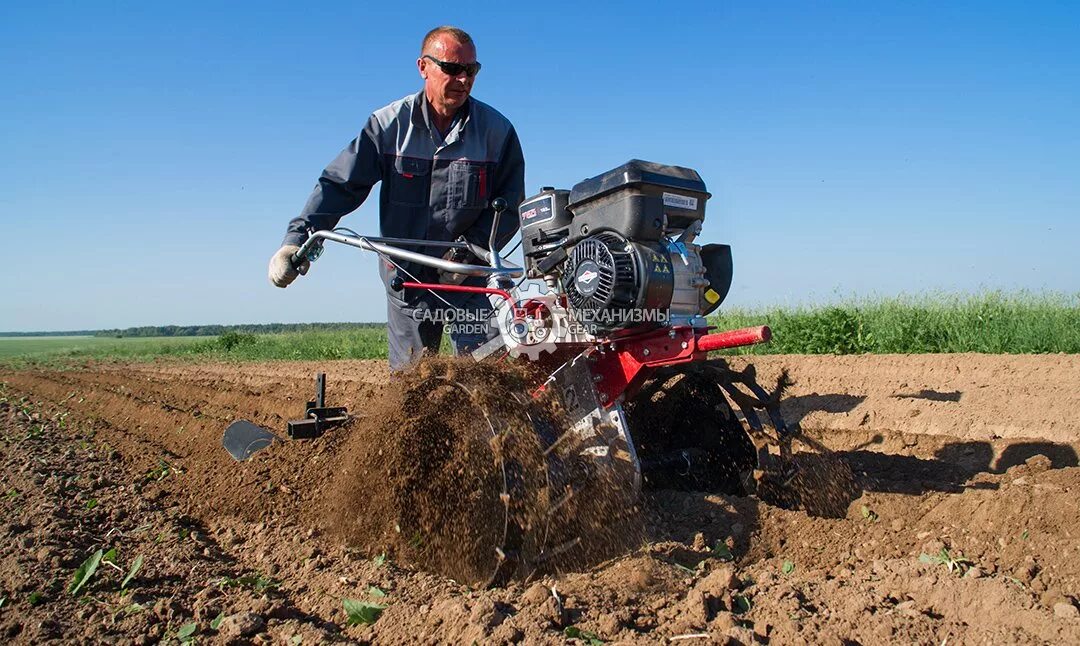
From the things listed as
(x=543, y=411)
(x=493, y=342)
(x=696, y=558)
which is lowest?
(x=696, y=558)

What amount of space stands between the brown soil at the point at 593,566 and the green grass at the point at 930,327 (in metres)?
5.23

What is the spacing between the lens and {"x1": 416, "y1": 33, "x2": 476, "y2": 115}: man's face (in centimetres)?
392

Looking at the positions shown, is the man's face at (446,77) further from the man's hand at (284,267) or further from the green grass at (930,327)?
the green grass at (930,327)

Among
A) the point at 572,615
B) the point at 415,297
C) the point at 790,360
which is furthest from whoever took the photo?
the point at 790,360

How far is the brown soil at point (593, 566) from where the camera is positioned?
243cm

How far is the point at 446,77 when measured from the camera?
397cm

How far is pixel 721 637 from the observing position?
2.24 meters

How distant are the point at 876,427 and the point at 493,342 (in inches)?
132

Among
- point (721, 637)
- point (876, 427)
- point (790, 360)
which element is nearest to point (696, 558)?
point (721, 637)

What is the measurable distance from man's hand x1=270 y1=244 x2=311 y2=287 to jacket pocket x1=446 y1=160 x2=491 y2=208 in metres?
0.85

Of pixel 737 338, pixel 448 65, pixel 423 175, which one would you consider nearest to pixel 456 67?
pixel 448 65

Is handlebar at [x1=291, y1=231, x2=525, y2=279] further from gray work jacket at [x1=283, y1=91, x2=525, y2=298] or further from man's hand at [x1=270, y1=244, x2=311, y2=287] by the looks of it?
gray work jacket at [x1=283, y1=91, x2=525, y2=298]

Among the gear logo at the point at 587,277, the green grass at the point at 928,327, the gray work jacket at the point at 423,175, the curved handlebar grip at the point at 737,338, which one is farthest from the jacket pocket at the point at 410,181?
the green grass at the point at 928,327

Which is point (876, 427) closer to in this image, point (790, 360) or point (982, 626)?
point (790, 360)
